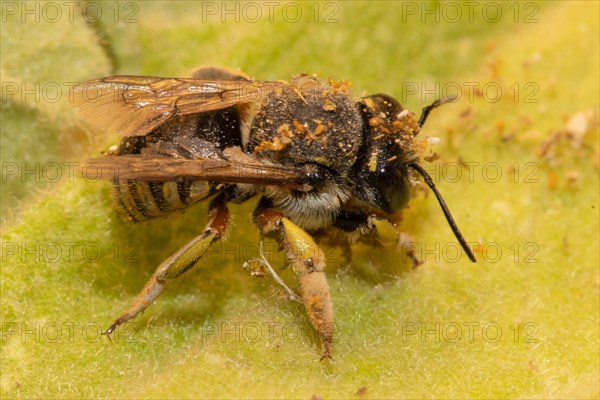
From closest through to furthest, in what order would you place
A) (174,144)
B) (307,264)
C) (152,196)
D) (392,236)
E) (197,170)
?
(197,170)
(307,264)
(174,144)
(152,196)
(392,236)

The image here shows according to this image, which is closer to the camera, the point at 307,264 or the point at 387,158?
the point at 307,264

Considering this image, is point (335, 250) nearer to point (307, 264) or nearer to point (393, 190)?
point (307, 264)

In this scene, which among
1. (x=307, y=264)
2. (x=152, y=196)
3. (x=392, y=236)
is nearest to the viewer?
(x=307, y=264)

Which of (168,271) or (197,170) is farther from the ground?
(197,170)

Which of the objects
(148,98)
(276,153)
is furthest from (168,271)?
(148,98)

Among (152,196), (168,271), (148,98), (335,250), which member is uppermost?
(148,98)

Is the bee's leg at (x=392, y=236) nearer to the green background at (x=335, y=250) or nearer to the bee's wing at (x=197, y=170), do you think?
the green background at (x=335, y=250)

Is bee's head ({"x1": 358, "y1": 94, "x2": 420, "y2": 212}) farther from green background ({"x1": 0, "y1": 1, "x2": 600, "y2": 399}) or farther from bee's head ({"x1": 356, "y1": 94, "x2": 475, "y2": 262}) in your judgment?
green background ({"x1": 0, "y1": 1, "x2": 600, "y2": 399})

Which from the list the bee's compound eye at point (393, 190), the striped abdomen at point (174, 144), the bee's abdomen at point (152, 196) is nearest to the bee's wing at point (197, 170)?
the striped abdomen at point (174, 144)
